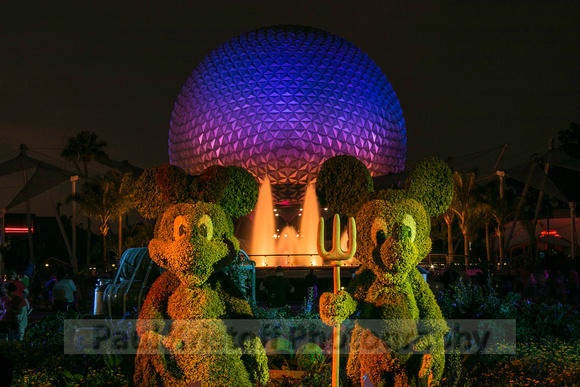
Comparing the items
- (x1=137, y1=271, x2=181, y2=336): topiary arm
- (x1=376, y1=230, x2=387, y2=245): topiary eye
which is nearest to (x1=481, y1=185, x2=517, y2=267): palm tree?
(x1=376, y1=230, x2=387, y2=245): topiary eye

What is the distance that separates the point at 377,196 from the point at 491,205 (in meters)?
21.7

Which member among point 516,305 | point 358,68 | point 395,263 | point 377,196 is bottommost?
point 516,305

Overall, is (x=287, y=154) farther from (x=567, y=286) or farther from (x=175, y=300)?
(x=175, y=300)

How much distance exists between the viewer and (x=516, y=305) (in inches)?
321

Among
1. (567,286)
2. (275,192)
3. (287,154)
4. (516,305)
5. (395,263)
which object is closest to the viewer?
(395,263)

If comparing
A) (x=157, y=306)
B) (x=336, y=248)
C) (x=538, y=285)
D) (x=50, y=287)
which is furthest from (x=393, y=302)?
(x=50, y=287)

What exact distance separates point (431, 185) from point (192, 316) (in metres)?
2.73

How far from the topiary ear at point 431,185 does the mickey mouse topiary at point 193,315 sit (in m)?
1.94

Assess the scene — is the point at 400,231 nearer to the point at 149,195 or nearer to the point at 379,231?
the point at 379,231

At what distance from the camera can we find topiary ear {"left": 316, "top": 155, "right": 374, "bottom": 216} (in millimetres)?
5910

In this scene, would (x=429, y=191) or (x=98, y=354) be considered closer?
(x=429, y=191)

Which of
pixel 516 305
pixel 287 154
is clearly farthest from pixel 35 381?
pixel 287 154

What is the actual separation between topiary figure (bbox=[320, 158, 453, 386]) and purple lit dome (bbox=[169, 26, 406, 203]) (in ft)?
60.5

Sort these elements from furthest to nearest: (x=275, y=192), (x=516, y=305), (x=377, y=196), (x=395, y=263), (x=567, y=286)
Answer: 1. (x=275, y=192)
2. (x=567, y=286)
3. (x=516, y=305)
4. (x=377, y=196)
5. (x=395, y=263)
